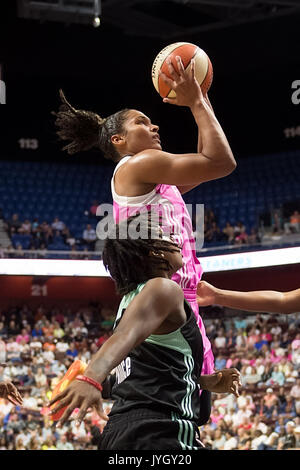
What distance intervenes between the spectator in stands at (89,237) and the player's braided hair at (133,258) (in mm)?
15389

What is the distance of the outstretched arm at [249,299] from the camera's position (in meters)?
3.76

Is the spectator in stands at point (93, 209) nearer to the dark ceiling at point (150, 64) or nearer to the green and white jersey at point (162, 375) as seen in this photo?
the dark ceiling at point (150, 64)

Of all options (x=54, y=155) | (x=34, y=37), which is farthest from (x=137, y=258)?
(x=54, y=155)

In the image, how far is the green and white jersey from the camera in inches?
101

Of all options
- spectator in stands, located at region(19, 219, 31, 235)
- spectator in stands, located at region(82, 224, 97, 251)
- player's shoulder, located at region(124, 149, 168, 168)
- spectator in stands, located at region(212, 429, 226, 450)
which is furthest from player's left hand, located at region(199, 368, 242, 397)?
spectator in stands, located at region(19, 219, 31, 235)

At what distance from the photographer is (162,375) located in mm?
2570

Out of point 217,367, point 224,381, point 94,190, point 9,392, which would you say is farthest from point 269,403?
point 9,392

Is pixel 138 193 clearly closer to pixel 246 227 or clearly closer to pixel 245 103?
pixel 246 227

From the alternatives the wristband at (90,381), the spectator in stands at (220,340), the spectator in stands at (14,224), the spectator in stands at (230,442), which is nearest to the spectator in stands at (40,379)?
the spectator in stands at (220,340)

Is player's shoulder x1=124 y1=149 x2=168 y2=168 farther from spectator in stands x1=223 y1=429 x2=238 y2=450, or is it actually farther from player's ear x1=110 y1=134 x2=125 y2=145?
spectator in stands x1=223 y1=429 x2=238 y2=450

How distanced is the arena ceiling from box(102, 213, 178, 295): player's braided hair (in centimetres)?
1398

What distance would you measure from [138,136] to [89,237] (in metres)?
14.8

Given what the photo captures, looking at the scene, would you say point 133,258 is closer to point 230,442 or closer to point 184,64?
point 184,64
